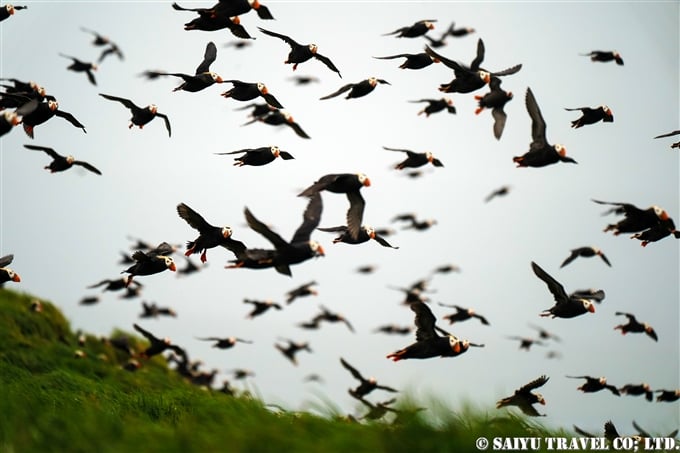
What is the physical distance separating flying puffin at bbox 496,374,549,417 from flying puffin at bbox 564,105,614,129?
166 inches

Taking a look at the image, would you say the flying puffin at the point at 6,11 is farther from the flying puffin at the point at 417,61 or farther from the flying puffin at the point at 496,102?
the flying puffin at the point at 496,102

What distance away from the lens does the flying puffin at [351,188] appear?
775 cm

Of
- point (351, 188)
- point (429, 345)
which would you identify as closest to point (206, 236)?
point (351, 188)

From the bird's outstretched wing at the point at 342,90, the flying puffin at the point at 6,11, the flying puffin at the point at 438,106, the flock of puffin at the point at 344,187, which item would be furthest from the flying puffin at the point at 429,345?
the flying puffin at the point at 6,11

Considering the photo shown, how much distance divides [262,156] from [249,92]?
4.27 feet

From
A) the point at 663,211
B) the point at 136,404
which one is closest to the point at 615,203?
the point at 663,211

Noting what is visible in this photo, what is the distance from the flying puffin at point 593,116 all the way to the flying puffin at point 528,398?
13.9ft

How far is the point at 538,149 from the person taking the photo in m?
9.49

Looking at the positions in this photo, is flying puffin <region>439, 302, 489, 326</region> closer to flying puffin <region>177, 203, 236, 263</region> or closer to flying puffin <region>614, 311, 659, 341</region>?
flying puffin <region>614, 311, 659, 341</region>

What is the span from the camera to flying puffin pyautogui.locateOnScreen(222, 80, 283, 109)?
971cm

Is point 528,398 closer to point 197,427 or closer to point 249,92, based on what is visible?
→ point 197,427

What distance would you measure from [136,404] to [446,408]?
3.70 m

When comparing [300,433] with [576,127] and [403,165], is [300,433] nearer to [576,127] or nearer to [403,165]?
A: [403,165]

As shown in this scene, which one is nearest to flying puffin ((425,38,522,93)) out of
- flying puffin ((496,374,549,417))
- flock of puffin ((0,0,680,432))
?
Answer: flock of puffin ((0,0,680,432))
